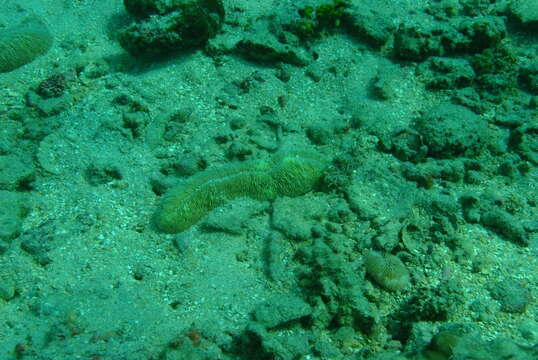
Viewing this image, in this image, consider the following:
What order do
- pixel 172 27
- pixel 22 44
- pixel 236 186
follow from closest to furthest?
pixel 236 186 → pixel 172 27 → pixel 22 44

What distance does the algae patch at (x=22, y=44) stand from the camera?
6359 millimetres

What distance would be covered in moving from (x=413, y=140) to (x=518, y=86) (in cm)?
242

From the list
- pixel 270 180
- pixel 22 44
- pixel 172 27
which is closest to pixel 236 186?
pixel 270 180

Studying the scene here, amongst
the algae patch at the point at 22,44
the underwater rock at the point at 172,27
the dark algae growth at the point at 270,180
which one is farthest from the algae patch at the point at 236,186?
the algae patch at the point at 22,44

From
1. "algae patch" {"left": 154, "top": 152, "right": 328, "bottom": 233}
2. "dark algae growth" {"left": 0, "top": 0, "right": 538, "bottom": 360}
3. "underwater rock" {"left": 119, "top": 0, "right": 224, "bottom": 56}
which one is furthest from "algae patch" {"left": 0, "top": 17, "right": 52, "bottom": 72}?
"algae patch" {"left": 154, "top": 152, "right": 328, "bottom": 233}

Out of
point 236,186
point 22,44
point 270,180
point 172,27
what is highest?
point 172,27

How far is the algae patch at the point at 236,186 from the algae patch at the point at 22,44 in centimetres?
400

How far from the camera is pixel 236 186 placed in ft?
15.1

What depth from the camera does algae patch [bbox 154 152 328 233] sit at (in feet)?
14.7

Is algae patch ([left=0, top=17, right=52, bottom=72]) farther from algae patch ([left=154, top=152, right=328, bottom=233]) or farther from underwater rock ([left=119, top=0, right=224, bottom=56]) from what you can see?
algae patch ([left=154, top=152, right=328, bottom=233])

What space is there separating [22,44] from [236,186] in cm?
468

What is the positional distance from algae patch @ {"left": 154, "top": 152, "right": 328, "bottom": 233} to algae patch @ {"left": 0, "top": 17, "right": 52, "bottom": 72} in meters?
4.00

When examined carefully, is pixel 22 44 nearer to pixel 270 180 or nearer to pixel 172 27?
pixel 172 27

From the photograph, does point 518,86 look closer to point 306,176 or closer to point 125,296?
point 306,176
